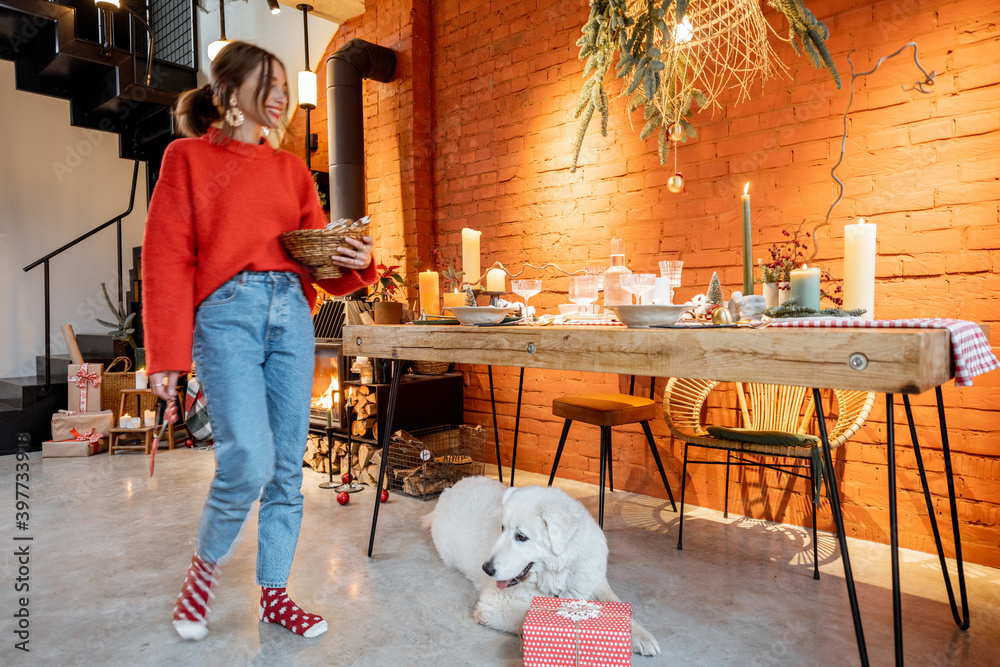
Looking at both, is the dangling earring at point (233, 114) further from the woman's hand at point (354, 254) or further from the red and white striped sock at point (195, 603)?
the red and white striped sock at point (195, 603)

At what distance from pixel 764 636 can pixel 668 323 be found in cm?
93

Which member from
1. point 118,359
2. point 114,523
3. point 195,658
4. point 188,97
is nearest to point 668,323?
point 188,97

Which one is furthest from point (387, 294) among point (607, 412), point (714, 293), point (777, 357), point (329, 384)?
point (777, 357)

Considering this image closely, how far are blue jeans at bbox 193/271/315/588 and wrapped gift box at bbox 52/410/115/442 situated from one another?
10.6 feet

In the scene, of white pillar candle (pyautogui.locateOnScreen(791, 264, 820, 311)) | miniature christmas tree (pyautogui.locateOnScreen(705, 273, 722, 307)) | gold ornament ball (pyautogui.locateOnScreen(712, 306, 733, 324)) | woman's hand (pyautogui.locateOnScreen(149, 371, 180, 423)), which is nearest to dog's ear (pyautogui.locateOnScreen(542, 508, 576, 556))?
gold ornament ball (pyautogui.locateOnScreen(712, 306, 733, 324))

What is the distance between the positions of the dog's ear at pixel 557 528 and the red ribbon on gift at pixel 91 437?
153 inches

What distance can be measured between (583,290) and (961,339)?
1.12 meters

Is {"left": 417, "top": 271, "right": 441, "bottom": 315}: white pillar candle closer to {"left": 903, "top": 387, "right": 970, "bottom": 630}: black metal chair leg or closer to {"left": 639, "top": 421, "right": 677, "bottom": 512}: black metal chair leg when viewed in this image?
{"left": 639, "top": 421, "right": 677, "bottom": 512}: black metal chair leg

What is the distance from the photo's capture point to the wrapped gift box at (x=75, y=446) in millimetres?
3996

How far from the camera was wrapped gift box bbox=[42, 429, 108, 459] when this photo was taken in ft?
13.1

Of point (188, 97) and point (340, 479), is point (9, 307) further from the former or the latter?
point (188, 97)

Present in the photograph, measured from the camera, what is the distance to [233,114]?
1.56 m

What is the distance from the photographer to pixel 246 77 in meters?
1.53

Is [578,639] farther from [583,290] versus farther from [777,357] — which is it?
[583,290]
